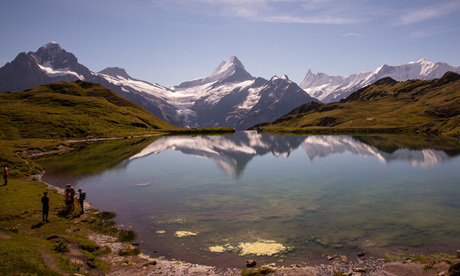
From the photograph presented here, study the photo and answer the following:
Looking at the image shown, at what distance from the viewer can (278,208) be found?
39875mm

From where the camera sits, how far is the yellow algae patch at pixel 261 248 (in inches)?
1044

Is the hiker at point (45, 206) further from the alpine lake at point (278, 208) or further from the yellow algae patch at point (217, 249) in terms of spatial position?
the yellow algae patch at point (217, 249)

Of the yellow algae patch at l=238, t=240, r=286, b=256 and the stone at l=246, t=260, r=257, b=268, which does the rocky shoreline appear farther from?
the yellow algae patch at l=238, t=240, r=286, b=256

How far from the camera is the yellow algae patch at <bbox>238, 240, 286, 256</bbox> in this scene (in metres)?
26.5

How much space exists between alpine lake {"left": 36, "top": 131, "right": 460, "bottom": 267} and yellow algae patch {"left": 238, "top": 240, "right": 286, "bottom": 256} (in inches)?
3.7

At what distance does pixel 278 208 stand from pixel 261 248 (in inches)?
514

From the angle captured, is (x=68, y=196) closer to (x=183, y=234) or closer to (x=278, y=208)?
(x=183, y=234)

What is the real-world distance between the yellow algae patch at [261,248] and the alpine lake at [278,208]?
0.31 feet

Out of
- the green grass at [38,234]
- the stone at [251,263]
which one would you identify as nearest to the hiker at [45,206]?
the green grass at [38,234]

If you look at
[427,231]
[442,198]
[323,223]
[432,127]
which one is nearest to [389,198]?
[442,198]

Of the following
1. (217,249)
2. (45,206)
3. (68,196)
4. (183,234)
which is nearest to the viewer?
(217,249)

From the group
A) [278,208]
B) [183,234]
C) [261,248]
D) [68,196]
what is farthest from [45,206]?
[278,208]

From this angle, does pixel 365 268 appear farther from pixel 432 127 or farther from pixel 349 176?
pixel 432 127

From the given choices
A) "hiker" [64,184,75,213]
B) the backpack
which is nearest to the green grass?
"hiker" [64,184,75,213]
